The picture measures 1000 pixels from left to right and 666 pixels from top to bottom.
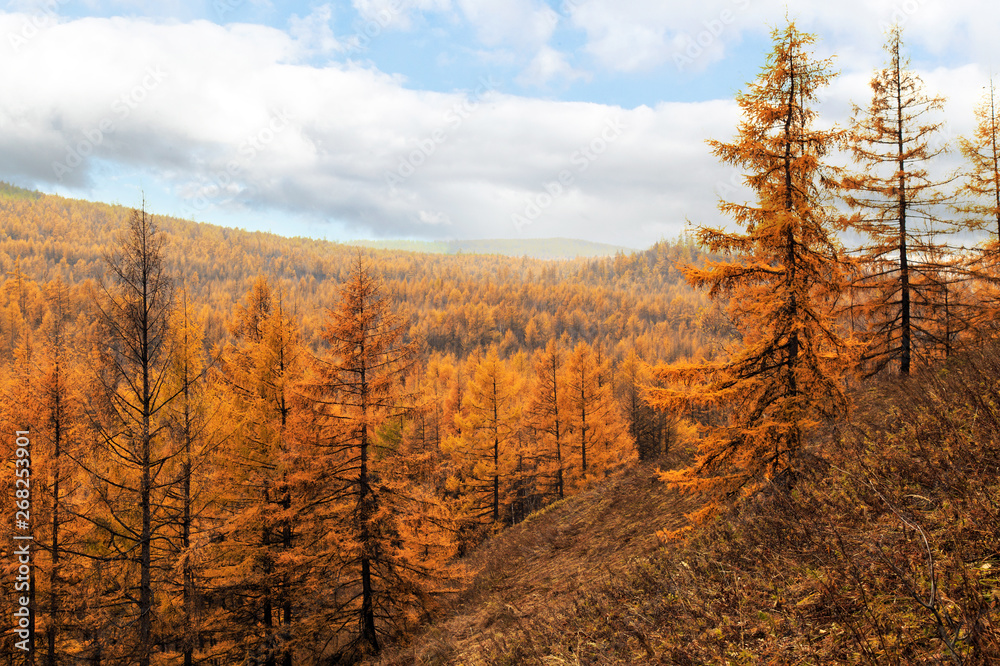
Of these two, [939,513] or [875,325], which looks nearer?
[939,513]

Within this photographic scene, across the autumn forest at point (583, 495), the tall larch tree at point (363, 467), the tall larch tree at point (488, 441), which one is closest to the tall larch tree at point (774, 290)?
the autumn forest at point (583, 495)

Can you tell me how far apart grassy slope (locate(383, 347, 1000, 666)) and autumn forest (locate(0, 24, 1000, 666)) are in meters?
0.04

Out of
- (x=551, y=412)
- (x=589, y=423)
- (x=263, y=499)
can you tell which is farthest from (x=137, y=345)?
(x=589, y=423)

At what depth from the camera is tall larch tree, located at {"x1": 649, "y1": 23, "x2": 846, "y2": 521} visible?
9.76 metres

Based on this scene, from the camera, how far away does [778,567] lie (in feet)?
17.9

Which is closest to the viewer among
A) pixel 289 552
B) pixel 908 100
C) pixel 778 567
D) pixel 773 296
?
pixel 778 567

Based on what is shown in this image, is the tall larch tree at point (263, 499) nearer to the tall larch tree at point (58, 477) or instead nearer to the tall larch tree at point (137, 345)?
the tall larch tree at point (137, 345)

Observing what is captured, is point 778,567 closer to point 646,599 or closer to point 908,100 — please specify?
point 646,599

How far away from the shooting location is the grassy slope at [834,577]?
3.59m

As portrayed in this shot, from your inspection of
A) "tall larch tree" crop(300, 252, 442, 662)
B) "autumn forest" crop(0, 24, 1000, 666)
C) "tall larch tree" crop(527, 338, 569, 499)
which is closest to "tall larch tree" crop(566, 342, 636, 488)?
"tall larch tree" crop(527, 338, 569, 499)

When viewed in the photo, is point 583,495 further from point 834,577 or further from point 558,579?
point 834,577

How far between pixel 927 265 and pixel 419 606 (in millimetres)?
20495

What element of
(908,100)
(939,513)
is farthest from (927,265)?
(939,513)

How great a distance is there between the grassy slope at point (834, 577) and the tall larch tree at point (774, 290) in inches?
37.5
